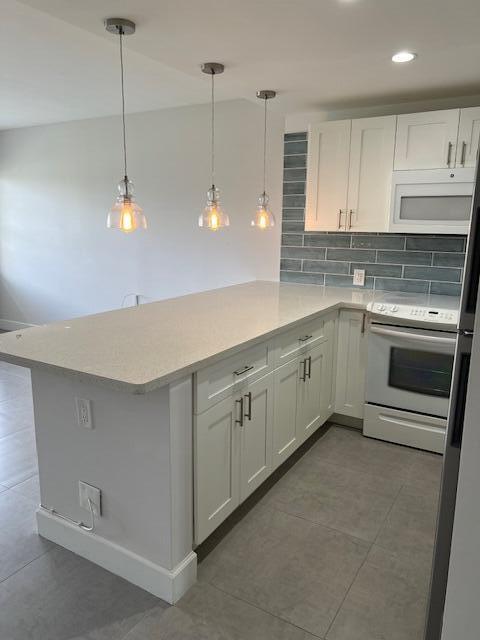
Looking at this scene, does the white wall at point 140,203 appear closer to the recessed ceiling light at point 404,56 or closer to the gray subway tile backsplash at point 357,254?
the gray subway tile backsplash at point 357,254

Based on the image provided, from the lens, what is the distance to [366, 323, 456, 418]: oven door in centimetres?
280

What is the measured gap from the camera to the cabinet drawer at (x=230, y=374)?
5.95ft

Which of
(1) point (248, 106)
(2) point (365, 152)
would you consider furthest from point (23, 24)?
(2) point (365, 152)

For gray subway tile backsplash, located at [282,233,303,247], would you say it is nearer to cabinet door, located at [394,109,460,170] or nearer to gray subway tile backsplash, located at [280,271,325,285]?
gray subway tile backsplash, located at [280,271,325,285]

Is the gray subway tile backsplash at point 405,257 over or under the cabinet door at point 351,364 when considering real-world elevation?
over

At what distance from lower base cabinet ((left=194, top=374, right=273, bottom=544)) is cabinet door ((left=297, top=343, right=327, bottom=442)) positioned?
42 centimetres

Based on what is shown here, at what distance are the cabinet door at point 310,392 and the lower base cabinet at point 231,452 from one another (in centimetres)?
42

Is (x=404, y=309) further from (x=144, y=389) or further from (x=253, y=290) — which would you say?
(x=144, y=389)

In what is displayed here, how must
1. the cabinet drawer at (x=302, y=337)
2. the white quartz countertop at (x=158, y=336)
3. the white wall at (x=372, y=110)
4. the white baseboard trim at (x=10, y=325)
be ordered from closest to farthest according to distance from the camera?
1. the white quartz countertop at (x=158, y=336)
2. the cabinet drawer at (x=302, y=337)
3. the white wall at (x=372, y=110)
4. the white baseboard trim at (x=10, y=325)

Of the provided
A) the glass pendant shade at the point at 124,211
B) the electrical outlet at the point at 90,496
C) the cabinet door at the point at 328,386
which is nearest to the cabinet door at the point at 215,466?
the electrical outlet at the point at 90,496

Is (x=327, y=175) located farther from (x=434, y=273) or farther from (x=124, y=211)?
(x=124, y=211)

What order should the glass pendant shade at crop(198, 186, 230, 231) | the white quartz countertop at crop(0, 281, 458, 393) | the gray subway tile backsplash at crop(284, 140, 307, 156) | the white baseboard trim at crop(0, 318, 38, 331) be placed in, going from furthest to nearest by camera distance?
the white baseboard trim at crop(0, 318, 38, 331), the gray subway tile backsplash at crop(284, 140, 307, 156), the glass pendant shade at crop(198, 186, 230, 231), the white quartz countertop at crop(0, 281, 458, 393)

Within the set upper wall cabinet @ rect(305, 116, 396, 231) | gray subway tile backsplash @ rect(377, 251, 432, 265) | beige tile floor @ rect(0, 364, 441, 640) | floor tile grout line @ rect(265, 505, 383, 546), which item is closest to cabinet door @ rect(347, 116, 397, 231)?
upper wall cabinet @ rect(305, 116, 396, 231)

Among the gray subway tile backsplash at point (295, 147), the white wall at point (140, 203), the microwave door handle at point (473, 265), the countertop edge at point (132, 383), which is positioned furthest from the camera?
the white wall at point (140, 203)
